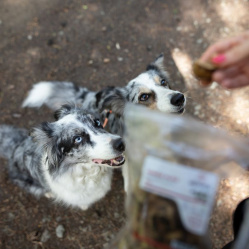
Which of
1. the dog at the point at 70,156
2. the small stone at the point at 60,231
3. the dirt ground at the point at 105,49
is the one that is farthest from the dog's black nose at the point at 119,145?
the small stone at the point at 60,231

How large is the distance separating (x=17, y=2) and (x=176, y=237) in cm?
543

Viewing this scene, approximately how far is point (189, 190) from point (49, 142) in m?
1.79

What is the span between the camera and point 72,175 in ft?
8.28

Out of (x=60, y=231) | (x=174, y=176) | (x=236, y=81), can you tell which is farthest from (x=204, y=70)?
(x=60, y=231)

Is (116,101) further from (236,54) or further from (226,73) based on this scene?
(236,54)

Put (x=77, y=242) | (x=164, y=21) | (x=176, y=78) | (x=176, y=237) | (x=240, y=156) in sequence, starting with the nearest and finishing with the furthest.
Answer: (x=176, y=237), (x=240, y=156), (x=77, y=242), (x=176, y=78), (x=164, y=21)

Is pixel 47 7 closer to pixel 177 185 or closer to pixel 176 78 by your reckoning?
pixel 176 78

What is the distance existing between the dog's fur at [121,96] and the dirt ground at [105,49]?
2.40ft

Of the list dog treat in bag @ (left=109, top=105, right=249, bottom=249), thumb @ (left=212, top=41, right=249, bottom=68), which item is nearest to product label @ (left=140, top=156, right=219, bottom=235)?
dog treat in bag @ (left=109, top=105, right=249, bottom=249)

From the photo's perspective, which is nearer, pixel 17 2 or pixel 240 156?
pixel 240 156

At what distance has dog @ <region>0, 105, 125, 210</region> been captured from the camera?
2281mm

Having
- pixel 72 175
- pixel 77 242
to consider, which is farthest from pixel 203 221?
pixel 77 242

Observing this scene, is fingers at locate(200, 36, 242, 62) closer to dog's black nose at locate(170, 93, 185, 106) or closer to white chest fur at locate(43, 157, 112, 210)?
dog's black nose at locate(170, 93, 185, 106)

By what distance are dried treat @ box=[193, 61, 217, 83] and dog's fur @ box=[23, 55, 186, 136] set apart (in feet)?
2.39
